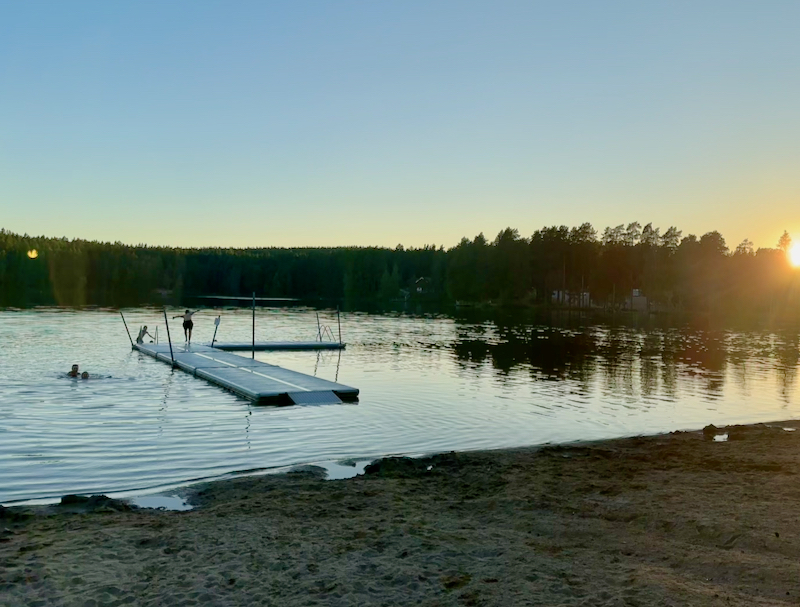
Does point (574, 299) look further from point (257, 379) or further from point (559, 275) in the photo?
point (257, 379)

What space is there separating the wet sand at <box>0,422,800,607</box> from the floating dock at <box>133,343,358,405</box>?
9275 mm

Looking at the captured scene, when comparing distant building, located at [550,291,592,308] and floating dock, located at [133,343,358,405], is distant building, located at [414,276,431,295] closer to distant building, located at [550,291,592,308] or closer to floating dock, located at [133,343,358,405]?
distant building, located at [550,291,592,308]

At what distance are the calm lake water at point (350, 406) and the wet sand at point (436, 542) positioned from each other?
277cm

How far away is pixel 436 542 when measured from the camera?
801 centimetres

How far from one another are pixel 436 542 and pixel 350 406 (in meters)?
13.0

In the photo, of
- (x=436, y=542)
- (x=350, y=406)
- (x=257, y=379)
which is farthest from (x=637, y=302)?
(x=436, y=542)

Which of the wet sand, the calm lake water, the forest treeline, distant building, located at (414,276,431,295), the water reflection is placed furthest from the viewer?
distant building, located at (414,276,431,295)

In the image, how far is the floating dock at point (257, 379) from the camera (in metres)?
21.5

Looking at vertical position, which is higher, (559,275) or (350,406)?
(559,275)

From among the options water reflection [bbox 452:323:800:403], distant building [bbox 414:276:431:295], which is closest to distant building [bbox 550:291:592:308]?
distant building [bbox 414:276:431:295]

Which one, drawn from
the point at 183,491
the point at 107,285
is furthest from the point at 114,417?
the point at 107,285

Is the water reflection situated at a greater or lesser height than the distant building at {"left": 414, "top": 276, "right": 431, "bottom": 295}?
lesser

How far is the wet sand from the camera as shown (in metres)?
6.52

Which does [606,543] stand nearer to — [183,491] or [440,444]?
[183,491]
